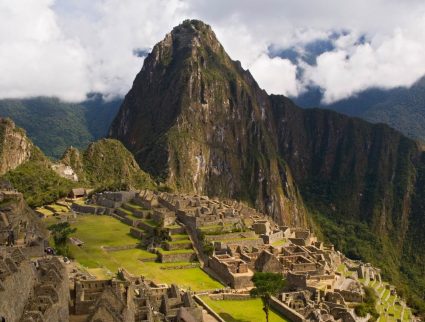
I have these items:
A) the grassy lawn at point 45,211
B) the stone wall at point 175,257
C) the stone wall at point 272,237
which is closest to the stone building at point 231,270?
the stone wall at point 175,257

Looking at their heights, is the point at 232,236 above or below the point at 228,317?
above

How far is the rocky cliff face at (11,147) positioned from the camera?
350ft

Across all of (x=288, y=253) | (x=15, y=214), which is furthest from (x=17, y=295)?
(x=288, y=253)

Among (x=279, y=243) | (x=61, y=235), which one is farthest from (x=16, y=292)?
(x=279, y=243)

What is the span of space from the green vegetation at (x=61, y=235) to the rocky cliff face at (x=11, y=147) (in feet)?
151

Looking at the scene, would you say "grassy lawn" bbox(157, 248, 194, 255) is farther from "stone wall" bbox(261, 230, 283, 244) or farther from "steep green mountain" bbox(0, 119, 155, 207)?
"steep green mountain" bbox(0, 119, 155, 207)

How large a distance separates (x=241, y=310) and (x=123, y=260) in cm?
1526

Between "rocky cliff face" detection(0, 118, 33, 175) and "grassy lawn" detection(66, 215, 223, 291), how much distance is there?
48.2m

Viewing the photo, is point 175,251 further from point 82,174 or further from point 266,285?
point 82,174

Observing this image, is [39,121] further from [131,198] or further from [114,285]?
[114,285]

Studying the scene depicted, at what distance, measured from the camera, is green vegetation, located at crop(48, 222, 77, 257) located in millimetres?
48656

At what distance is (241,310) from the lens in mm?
42375

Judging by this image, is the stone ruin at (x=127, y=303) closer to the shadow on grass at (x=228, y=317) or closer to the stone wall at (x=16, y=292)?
the stone wall at (x=16, y=292)

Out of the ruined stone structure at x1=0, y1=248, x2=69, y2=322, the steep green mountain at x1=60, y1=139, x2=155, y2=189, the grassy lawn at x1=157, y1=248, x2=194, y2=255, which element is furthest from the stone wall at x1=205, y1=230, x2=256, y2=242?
the steep green mountain at x1=60, y1=139, x2=155, y2=189
